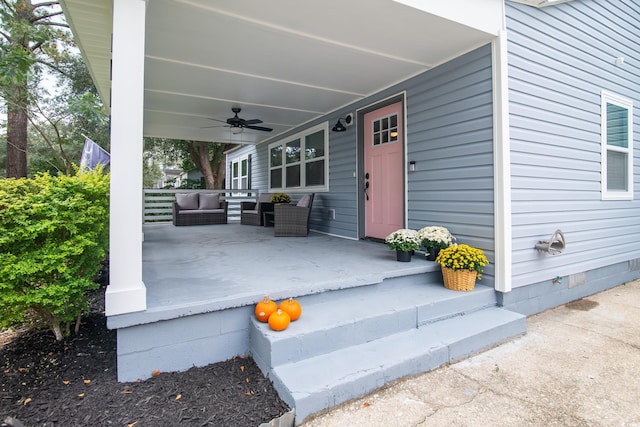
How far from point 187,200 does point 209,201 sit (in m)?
0.53

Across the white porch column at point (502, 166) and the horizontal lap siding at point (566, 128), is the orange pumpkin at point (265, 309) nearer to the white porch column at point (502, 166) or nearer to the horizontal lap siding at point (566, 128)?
the white porch column at point (502, 166)

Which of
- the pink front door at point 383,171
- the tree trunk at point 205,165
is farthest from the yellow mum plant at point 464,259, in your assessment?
the tree trunk at point 205,165

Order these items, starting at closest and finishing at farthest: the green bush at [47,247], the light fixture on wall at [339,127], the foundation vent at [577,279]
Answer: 1. the green bush at [47,247]
2. the foundation vent at [577,279]
3. the light fixture on wall at [339,127]

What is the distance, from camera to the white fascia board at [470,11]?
2689 mm

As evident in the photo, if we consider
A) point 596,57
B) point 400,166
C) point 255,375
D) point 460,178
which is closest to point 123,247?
point 255,375

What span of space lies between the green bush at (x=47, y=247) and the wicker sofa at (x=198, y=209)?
5652mm

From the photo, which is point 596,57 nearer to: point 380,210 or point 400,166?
point 400,166

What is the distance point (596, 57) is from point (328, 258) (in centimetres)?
428

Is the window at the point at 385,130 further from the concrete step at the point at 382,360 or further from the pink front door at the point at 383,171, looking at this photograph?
the concrete step at the point at 382,360

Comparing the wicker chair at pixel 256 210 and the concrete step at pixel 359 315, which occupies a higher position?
the wicker chair at pixel 256 210

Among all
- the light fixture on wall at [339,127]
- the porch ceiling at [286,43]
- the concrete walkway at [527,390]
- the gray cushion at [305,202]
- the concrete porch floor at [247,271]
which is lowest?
the concrete walkway at [527,390]

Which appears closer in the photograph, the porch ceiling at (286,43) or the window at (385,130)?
the porch ceiling at (286,43)

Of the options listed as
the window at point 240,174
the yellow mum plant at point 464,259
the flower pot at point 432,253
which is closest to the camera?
the yellow mum plant at point 464,259

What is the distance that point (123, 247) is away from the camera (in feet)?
6.42
